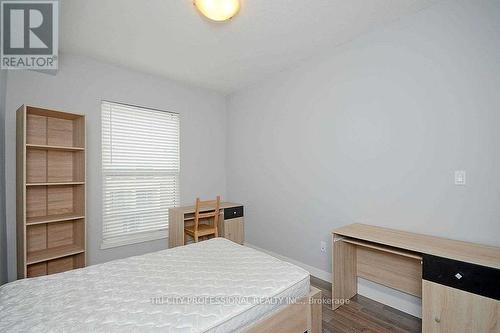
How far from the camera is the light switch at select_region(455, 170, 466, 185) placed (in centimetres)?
170

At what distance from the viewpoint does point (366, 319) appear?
1.90m

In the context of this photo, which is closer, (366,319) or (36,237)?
(366,319)

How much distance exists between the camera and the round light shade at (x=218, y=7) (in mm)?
1580

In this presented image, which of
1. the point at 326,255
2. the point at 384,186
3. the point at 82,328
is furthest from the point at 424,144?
the point at 82,328

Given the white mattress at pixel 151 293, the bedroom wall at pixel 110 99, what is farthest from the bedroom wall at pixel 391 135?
the white mattress at pixel 151 293

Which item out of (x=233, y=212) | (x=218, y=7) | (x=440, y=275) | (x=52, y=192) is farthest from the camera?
(x=233, y=212)

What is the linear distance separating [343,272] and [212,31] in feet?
8.49

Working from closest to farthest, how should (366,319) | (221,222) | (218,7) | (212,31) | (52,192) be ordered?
(218,7), (366,319), (212,31), (52,192), (221,222)

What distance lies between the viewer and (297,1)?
5.74ft

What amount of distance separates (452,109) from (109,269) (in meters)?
2.86

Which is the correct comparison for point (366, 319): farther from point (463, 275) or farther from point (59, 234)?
point (59, 234)

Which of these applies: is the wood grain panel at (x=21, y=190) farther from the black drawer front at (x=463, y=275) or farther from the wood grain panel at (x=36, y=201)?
the black drawer front at (x=463, y=275)

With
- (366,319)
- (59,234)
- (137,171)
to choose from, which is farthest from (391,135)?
(59,234)

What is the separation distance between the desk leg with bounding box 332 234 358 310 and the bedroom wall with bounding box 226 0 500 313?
307mm
